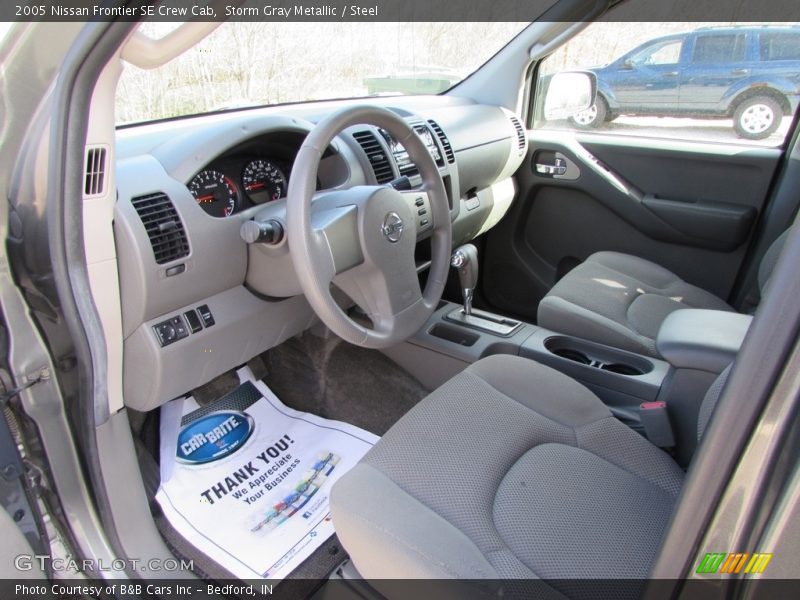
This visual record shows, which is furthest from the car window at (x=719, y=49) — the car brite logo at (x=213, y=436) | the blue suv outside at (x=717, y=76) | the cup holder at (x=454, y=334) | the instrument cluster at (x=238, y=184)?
the car brite logo at (x=213, y=436)

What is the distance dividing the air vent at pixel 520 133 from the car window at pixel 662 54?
0.55m

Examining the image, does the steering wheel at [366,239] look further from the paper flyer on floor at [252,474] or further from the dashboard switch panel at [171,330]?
the paper flyer on floor at [252,474]

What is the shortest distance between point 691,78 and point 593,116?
0.40 metres

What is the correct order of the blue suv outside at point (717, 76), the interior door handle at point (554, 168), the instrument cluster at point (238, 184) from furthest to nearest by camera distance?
1. the interior door handle at point (554, 168)
2. the blue suv outside at point (717, 76)
3. the instrument cluster at point (238, 184)

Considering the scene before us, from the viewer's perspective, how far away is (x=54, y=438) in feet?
3.64

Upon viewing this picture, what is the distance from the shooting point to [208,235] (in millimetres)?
1350

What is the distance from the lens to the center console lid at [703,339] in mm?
1188

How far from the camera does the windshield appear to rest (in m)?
1.56

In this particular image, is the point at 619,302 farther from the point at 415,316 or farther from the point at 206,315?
the point at 206,315

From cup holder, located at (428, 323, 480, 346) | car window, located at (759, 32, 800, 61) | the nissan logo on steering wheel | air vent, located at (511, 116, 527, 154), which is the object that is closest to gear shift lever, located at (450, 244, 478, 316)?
cup holder, located at (428, 323, 480, 346)

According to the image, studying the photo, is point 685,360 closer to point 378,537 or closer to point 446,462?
point 446,462

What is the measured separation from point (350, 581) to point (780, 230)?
183cm

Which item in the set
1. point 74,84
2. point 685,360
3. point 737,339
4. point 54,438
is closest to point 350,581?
point 54,438

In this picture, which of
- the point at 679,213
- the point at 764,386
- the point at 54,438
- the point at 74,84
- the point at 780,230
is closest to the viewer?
the point at 764,386
